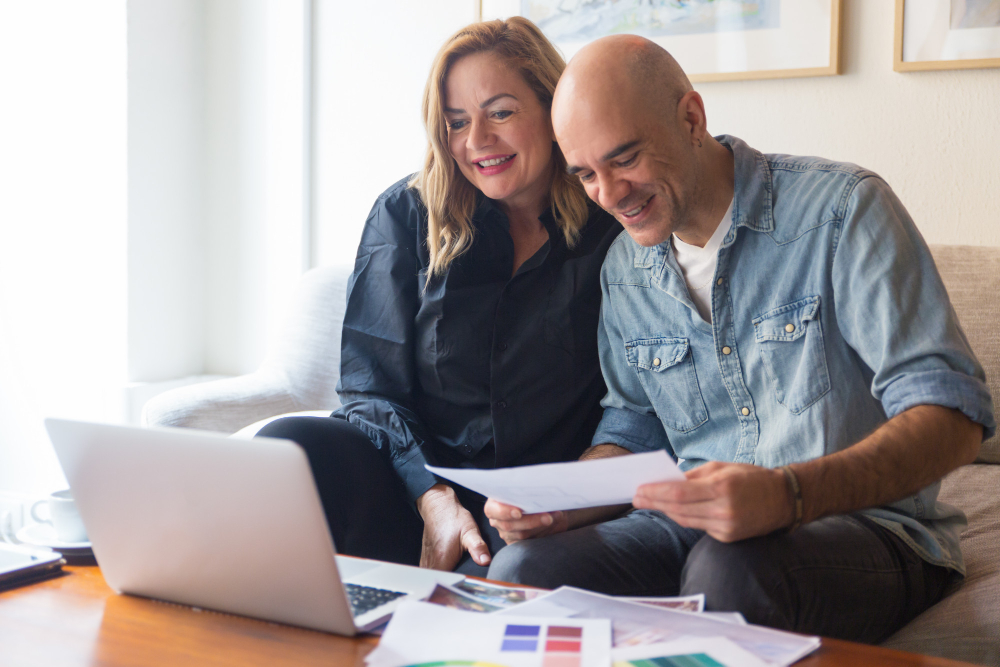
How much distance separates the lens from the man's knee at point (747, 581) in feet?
2.94

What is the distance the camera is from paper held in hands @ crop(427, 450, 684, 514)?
798 millimetres

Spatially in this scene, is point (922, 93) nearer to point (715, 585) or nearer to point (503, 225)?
point (503, 225)

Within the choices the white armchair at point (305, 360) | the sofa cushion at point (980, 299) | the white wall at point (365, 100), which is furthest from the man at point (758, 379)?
the white wall at point (365, 100)

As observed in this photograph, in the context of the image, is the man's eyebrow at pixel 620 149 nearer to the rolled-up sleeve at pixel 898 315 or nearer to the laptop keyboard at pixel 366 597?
the rolled-up sleeve at pixel 898 315

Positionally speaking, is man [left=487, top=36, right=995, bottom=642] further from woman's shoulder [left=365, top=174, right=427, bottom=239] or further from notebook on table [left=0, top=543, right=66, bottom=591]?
notebook on table [left=0, top=543, right=66, bottom=591]

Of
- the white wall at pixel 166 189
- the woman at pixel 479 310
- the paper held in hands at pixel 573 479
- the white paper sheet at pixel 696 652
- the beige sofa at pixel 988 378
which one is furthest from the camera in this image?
the white wall at pixel 166 189

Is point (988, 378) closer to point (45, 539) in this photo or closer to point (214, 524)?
point (214, 524)

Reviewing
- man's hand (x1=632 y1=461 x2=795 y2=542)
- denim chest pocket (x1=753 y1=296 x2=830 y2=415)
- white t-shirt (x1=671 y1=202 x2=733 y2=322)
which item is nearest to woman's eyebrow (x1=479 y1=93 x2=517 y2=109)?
white t-shirt (x1=671 y1=202 x2=733 y2=322)

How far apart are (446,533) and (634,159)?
0.63 meters

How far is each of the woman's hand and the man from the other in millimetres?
134

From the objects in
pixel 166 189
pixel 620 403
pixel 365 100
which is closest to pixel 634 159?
pixel 620 403

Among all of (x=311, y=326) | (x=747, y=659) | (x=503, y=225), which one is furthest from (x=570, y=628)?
(x=311, y=326)

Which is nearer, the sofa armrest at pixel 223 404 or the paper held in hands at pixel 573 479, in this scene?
the paper held in hands at pixel 573 479

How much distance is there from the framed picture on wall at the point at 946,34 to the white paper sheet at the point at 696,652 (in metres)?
1.48
